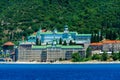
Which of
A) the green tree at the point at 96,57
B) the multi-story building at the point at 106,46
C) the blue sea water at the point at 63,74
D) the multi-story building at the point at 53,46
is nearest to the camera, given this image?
the blue sea water at the point at 63,74

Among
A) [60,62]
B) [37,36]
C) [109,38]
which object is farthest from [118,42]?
[37,36]

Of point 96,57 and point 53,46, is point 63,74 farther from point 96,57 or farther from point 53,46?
point 53,46

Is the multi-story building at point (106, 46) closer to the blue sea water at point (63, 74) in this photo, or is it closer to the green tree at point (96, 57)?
the green tree at point (96, 57)

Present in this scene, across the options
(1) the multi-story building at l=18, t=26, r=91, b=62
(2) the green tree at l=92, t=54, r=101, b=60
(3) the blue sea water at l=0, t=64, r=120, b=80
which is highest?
(1) the multi-story building at l=18, t=26, r=91, b=62

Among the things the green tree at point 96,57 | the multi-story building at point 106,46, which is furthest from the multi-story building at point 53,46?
the green tree at point 96,57

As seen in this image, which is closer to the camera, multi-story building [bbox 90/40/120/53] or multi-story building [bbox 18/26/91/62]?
multi-story building [bbox 18/26/91/62]

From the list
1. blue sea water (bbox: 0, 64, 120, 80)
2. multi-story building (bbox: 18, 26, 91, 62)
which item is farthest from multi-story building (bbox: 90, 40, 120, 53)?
blue sea water (bbox: 0, 64, 120, 80)

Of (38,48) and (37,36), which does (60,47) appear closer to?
(38,48)

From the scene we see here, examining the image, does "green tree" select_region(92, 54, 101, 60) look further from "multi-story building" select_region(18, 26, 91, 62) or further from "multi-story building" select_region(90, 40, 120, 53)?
"multi-story building" select_region(90, 40, 120, 53)

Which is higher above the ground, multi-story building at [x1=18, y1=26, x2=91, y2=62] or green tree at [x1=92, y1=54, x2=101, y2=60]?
multi-story building at [x1=18, y1=26, x2=91, y2=62]
